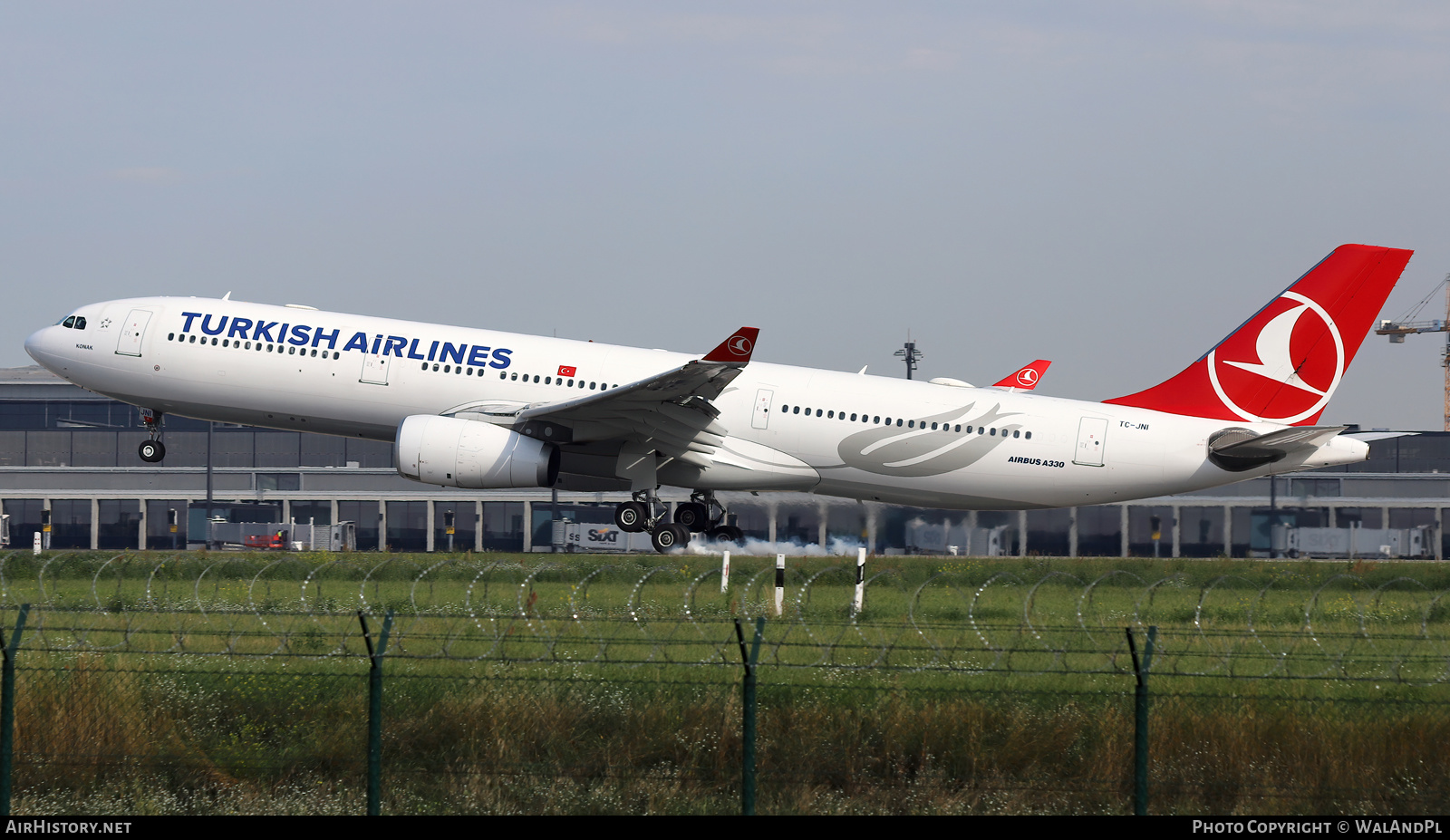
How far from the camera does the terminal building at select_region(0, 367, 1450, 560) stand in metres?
66.9

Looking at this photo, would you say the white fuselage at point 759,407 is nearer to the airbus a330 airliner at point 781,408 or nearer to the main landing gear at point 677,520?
the airbus a330 airliner at point 781,408

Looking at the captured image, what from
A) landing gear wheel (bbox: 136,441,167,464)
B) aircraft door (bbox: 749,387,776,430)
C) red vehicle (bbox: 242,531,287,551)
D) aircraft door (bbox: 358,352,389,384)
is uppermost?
aircraft door (bbox: 358,352,389,384)

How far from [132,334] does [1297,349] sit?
1160 inches

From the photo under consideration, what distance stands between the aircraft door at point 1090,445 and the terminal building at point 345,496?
26023mm

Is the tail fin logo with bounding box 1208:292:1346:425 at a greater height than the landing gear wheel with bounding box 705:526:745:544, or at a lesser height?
greater

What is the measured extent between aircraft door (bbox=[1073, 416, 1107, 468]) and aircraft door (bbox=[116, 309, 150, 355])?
23.7 metres

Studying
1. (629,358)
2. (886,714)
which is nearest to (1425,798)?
(886,714)

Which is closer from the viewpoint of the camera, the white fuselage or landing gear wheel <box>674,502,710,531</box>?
the white fuselage

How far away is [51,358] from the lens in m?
36.6

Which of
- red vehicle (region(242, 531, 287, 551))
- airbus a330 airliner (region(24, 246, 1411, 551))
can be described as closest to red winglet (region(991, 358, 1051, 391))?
airbus a330 airliner (region(24, 246, 1411, 551))

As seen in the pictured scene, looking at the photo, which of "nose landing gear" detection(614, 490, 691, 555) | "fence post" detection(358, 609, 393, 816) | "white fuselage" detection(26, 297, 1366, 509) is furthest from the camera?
"nose landing gear" detection(614, 490, 691, 555)

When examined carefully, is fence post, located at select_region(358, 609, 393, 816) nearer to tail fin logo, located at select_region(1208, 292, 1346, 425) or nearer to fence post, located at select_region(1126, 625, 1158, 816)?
fence post, located at select_region(1126, 625, 1158, 816)

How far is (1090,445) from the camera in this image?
3353 cm

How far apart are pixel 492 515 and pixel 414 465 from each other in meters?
48.1
